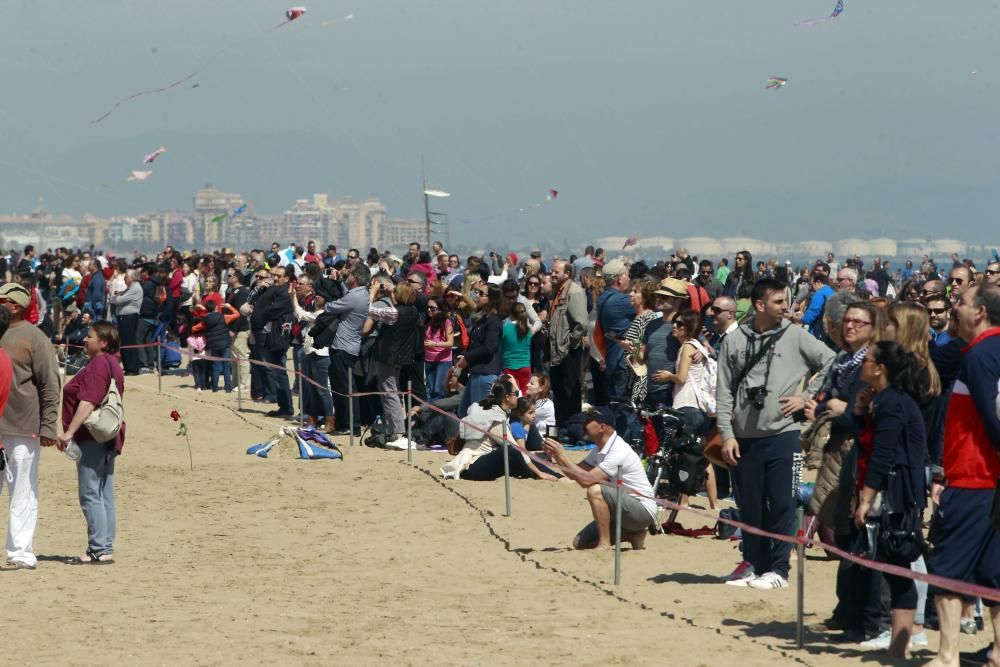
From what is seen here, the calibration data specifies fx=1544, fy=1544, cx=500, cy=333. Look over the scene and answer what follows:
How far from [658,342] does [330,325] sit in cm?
600

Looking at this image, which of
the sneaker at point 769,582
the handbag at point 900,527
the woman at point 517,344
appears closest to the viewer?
the handbag at point 900,527

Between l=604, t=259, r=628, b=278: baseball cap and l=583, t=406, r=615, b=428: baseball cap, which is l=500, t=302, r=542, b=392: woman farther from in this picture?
l=583, t=406, r=615, b=428: baseball cap

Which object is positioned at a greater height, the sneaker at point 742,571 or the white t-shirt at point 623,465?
the white t-shirt at point 623,465

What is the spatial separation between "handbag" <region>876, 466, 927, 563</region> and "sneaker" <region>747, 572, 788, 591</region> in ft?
7.29

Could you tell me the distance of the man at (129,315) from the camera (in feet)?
80.2

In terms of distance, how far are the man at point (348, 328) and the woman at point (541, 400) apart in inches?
102

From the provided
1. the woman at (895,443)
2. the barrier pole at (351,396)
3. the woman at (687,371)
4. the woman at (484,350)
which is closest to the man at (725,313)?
the woman at (687,371)

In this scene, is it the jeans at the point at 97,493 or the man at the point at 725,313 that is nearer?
the jeans at the point at 97,493

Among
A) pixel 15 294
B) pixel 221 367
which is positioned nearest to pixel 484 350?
pixel 15 294

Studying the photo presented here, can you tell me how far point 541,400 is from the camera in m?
15.3

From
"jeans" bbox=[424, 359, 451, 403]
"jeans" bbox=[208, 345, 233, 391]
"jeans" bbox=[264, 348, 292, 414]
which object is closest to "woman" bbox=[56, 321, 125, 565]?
"jeans" bbox=[424, 359, 451, 403]

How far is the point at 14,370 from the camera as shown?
10320 millimetres

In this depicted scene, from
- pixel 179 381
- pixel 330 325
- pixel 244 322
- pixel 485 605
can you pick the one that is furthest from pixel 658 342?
pixel 179 381

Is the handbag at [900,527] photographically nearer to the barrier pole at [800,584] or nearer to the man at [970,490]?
the man at [970,490]
